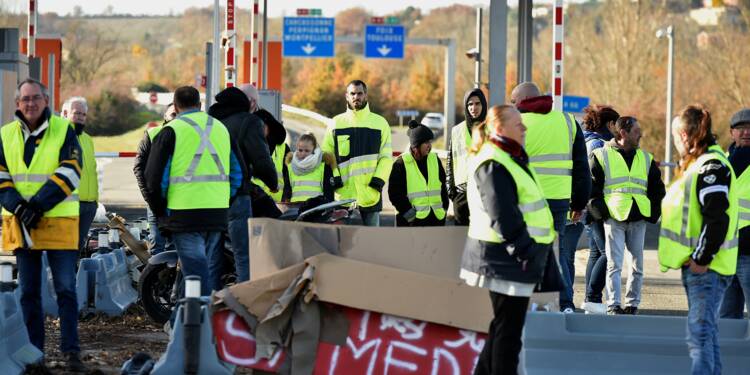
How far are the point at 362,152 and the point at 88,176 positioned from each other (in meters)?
2.67

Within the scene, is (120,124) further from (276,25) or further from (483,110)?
(276,25)

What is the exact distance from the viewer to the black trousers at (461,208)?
467 inches

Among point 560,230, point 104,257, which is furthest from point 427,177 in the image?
point 104,257

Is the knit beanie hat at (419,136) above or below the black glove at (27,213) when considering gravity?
above

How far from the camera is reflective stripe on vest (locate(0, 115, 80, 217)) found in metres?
9.32

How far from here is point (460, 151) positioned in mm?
11891

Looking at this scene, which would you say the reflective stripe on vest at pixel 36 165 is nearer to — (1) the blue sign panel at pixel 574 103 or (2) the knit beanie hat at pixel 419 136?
(2) the knit beanie hat at pixel 419 136

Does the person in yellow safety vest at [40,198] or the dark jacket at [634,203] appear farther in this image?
the dark jacket at [634,203]

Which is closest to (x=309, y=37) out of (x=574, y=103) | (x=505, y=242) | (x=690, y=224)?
(x=574, y=103)

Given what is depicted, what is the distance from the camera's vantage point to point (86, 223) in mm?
11094

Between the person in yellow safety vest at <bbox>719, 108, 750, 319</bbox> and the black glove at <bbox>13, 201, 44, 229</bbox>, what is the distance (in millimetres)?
4500

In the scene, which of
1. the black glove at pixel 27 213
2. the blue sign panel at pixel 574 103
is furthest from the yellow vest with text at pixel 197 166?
the blue sign panel at pixel 574 103

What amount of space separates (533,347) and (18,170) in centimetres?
341

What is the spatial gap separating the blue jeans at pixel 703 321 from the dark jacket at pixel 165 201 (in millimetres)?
3205
